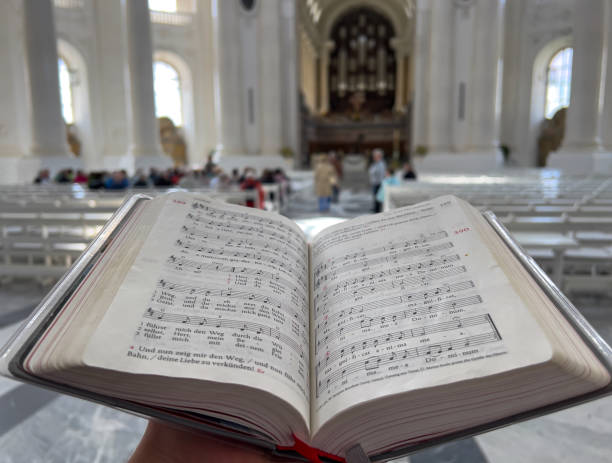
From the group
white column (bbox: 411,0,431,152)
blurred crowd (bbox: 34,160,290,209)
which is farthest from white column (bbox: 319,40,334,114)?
blurred crowd (bbox: 34,160,290,209)

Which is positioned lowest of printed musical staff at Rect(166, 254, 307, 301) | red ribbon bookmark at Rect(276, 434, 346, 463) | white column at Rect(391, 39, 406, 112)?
red ribbon bookmark at Rect(276, 434, 346, 463)

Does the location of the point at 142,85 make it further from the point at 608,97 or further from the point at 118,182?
Result: the point at 608,97

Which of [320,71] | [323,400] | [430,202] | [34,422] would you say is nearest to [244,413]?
[323,400]

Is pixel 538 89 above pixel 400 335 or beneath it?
above

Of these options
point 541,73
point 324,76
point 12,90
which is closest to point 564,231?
point 12,90

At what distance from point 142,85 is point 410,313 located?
12.3m

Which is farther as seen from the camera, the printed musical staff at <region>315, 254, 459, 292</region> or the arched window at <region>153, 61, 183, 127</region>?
the arched window at <region>153, 61, 183, 127</region>

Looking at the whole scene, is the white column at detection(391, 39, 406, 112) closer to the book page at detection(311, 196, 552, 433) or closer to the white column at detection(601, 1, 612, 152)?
the white column at detection(601, 1, 612, 152)

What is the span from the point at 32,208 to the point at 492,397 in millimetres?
3671

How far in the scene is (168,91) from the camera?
1803cm

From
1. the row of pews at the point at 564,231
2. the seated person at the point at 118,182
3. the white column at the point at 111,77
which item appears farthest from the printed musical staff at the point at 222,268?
the white column at the point at 111,77

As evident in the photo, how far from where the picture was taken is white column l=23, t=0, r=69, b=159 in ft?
28.3

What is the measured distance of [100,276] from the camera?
701 millimetres

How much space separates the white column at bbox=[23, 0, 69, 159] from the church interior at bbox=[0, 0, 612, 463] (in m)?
0.03
